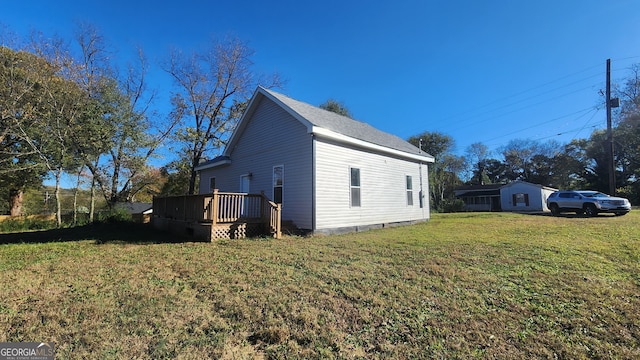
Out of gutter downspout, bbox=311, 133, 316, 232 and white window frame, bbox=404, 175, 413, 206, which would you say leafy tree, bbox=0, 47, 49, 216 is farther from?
white window frame, bbox=404, 175, 413, 206

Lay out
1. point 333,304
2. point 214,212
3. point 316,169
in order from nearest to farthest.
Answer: point 333,304, point 214,212, point 316,169

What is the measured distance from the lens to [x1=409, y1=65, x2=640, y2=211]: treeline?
29.0 metres

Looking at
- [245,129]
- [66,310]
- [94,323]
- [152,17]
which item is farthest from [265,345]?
[152,17]

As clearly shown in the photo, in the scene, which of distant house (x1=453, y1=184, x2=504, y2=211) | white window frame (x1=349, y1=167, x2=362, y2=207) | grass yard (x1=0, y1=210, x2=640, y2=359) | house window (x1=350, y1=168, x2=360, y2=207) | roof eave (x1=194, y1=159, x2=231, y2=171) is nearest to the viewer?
grass yard (x1=0, y1=210, x2=640, y2=359)

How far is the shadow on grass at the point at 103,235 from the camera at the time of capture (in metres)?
9.46

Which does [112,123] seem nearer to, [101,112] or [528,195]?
[101,112]

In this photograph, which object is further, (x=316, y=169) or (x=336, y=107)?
(x=336, y=107)

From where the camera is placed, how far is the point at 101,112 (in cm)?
1592

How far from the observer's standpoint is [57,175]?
15805 millimetres

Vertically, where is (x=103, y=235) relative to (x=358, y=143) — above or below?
below

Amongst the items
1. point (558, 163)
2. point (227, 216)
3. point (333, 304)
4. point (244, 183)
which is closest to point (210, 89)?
point (244, 183)

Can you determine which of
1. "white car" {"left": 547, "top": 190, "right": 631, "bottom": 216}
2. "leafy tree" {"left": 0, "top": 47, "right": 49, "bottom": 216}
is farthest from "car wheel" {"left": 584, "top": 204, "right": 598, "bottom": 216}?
"leafy tree" {"left": 0, "top": 47, "right": 49, "bottom": 216}

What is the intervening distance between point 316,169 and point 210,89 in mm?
16488

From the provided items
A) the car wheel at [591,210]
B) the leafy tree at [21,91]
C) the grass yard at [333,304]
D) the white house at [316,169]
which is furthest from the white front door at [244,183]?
the car wheel at [591,210]
